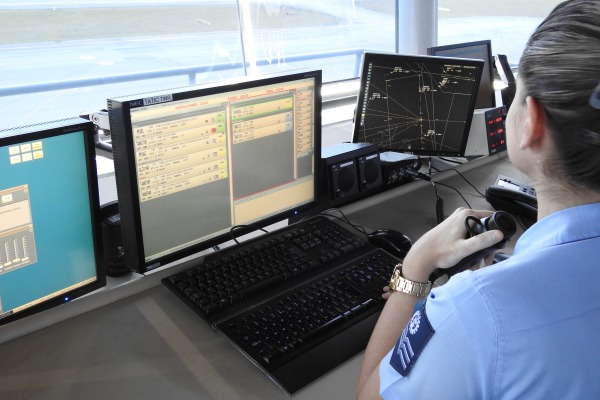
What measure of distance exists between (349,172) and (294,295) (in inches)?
20.9

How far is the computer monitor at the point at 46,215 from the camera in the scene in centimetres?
93

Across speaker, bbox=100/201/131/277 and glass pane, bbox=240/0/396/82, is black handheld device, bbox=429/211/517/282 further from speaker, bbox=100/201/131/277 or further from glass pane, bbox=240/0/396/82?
glass pane, bbox=240/0/396/82

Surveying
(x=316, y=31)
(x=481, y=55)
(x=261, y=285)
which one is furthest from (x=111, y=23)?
(x=261, y=285)

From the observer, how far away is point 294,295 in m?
1.18

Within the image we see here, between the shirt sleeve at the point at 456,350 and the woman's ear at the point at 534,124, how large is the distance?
0.19 metres

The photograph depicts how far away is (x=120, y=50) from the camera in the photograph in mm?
8750

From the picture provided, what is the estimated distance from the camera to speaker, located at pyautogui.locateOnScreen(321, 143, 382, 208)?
5.14 feet

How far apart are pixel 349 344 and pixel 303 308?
4.9 inches

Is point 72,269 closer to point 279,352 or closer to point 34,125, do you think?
point 34,125

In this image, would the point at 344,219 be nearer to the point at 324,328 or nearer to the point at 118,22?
the point at 324,328

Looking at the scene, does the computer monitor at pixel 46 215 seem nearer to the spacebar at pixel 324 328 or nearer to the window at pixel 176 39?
the spacebar at pixel 324 328

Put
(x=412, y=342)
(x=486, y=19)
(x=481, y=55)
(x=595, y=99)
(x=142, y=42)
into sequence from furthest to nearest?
(x=142, y=42)
(x=486, y=19)
(x=481, y=55)
(x=412, y=342)
(x=595, y=99)

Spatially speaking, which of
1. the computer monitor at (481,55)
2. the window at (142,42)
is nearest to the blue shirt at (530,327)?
the computer monitor at (481,55)

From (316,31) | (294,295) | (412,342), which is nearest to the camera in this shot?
(412,342)
